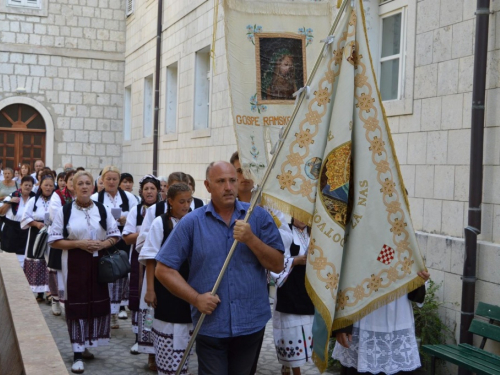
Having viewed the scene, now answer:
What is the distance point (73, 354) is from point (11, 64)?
15248mm

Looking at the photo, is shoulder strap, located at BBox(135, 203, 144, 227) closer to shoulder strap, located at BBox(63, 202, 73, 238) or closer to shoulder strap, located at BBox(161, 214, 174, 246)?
shoulder strap, located at BBox(63, 202, 73, 238)

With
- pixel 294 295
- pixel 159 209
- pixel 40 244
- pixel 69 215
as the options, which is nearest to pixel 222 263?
pixel 294 295

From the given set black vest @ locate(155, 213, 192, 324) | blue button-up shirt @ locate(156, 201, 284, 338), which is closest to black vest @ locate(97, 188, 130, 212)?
black vest @ locate(155, 213, 192, 324)

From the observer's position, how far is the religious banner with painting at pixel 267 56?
16.7 feet

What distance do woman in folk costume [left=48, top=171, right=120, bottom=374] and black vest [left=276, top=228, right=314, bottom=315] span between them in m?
Result: 2.11

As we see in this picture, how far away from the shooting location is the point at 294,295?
5.80m

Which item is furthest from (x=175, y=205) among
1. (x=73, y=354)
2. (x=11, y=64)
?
(x=11, y=64)

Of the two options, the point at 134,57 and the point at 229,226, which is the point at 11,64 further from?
the point at 229,226

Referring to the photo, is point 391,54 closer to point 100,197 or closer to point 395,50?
point 395,50

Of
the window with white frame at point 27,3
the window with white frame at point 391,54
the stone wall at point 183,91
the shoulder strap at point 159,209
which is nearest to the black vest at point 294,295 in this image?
the shoulder strap at point 159,209

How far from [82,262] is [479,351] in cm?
379

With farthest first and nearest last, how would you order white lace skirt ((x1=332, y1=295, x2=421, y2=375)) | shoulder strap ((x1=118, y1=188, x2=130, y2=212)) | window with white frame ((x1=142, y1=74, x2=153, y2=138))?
1. window with white frame ((x1=142, y1=74, x2=153, y2=138))
2. shoulder strap ((x1=118, y1=188, x2=130, y2=212))
3. white lace skirt ((x1=332, y1=295, x2=421, y2=375))

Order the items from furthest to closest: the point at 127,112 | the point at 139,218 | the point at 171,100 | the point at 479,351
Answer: the point at 127,112 → the point at 171,100 → the point at 139,218 → the point at 479,351

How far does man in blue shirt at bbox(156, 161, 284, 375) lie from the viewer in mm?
4000
